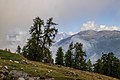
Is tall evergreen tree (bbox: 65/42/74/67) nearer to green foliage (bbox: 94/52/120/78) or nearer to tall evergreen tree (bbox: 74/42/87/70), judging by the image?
tall evergreen tree (bbox: 74/42/87/70)

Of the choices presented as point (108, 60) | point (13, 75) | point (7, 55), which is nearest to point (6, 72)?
point (13, 75)

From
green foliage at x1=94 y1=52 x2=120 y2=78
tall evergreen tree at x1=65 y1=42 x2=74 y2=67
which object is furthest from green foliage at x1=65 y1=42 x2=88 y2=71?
green foliage at x1=94 y1=52 x2=120 y2=78

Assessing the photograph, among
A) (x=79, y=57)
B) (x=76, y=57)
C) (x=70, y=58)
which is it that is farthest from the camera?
(x=70, y=58)

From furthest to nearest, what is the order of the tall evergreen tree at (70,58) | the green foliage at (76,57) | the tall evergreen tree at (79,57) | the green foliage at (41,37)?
the tall evergreen tree at (70,58) < the green foliage at (76,57) < the tall evergreen tree at (79,57) < the green foliage at (41,37)

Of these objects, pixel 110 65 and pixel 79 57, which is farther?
pixel 79 57

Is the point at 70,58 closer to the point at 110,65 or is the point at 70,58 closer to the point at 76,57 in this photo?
the point at 76,57

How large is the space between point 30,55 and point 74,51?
2586cm

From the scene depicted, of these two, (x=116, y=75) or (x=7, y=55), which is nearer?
(x=7, y=55)

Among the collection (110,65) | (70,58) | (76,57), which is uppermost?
(76,57)

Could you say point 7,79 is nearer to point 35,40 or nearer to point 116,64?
point 35,40

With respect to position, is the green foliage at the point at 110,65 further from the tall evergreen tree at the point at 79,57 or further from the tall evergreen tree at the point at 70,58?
the tall evergreen tree at the point at 70,58

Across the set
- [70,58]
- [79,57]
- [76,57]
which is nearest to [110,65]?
[79,57]

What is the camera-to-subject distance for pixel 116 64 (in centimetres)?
12575

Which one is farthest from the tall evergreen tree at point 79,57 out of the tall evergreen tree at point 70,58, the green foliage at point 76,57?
the tall evergreen tree at point 70,58
